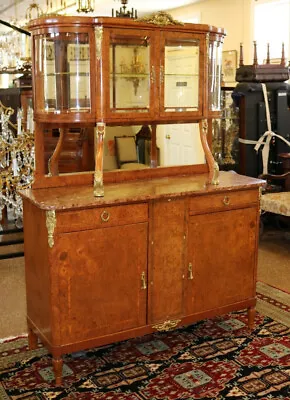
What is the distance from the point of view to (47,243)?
9.53 ft

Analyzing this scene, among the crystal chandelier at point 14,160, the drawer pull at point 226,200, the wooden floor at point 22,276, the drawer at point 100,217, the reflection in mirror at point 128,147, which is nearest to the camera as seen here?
the drawer at point 100,217

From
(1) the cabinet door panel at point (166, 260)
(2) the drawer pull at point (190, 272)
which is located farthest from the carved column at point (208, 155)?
(2) the drawer pull at point (190, 272)

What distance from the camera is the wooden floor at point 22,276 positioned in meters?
3.81

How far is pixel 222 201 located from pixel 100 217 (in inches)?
33.0

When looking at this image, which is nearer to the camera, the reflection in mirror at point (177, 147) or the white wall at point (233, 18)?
the reflection in mirror at point (177, 147)

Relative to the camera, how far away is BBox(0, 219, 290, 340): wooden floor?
12.5 ft

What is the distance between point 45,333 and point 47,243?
1.80 ft

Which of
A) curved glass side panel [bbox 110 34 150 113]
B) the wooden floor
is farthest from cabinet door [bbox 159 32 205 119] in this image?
the wooden floor

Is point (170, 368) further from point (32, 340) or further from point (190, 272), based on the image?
A: point (32, 340)

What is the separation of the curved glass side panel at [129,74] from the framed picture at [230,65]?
19.5ft

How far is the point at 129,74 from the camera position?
332cm

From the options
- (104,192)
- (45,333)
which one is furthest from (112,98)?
(45,333)

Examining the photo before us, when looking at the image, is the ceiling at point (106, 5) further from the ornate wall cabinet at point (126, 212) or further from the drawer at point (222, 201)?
the drawer at point (222, 201)

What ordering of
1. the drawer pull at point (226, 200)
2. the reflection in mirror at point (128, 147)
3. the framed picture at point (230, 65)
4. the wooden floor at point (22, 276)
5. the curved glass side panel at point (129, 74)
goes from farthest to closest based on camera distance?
1. the framed picture at point (230, 65)
2. the wooden floor at point (22, 276)
3. the reflection in mirror at point (128, 147)
4. the drawer pull at point (226, 200)
5. the curved glass side panel at point (129, 74)
